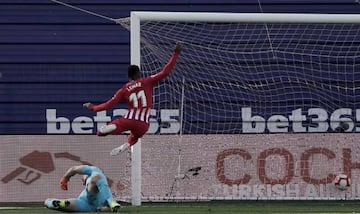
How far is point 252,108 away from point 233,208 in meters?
3.29

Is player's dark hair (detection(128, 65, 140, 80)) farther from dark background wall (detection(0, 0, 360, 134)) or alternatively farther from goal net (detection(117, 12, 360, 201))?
dark background wall (detection(0, 0, 360, 134))

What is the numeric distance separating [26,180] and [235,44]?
415 cm

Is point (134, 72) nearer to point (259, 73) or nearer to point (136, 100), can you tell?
point (136, 100)

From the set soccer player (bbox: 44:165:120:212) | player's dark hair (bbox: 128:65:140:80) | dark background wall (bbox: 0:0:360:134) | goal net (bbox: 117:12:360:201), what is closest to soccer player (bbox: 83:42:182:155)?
player's dark hair (bbox: 128:65:140:80)

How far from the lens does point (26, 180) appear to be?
1349 cm

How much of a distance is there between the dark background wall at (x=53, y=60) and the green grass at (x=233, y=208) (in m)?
2.34

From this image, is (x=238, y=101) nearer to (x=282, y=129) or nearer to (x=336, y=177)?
(x=282, y=129)

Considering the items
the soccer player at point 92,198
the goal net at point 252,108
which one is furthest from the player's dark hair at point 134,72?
the goal net at point 252,108

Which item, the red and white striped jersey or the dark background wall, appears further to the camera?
the dark background wall

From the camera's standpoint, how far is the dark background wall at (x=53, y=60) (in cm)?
1484

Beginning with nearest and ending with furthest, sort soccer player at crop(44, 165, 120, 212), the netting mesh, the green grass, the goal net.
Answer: soccer player at crop(44, 165, 120, 212) < the green grass < the goal net < the netting mesh

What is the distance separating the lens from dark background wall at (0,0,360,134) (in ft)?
48.7

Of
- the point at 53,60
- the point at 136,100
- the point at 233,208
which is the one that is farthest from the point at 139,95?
the point at 53,60

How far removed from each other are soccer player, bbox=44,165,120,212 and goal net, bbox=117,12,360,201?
283 cm
